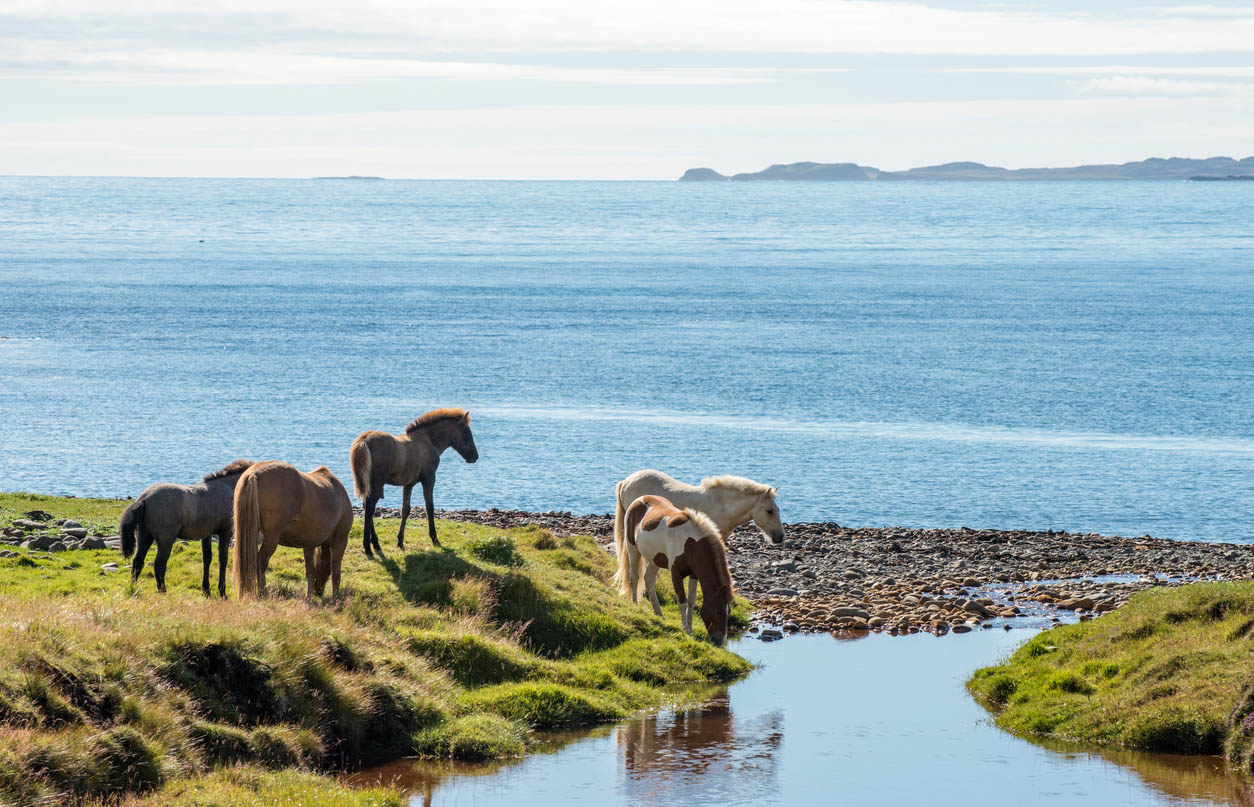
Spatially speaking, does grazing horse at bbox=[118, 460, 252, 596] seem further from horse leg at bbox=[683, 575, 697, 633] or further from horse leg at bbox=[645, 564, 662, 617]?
horse leg at bbox=[683, 575, 697, 633]

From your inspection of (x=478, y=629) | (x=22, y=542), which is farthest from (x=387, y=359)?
(x=478, y=629)

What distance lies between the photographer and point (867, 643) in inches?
938

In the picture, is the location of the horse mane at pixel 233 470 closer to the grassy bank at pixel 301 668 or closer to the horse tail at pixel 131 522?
the horse tail at pixel 131 522

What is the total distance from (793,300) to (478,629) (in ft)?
377

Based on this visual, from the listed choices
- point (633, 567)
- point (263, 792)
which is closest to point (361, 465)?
point (633, 567)

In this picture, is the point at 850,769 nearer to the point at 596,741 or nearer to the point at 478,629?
the point at 596,741

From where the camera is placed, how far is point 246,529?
57.4 feet

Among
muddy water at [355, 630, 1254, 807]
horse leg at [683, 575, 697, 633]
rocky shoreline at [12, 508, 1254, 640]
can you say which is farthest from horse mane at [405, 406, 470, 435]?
muddy water at [355, 630, 1254, 807]

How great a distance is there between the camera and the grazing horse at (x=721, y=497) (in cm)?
2370

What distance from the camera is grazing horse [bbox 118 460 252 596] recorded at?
18344 millimetres

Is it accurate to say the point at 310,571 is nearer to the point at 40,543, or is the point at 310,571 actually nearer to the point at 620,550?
the point at 620,550

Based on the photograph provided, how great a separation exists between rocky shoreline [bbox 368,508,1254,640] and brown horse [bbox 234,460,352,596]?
18.4 feet

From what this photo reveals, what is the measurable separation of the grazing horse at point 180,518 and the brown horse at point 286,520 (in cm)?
82

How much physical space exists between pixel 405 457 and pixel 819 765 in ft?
35.2
